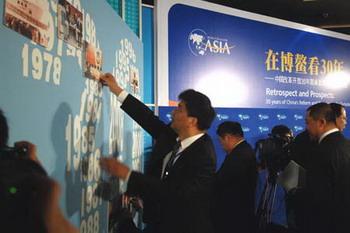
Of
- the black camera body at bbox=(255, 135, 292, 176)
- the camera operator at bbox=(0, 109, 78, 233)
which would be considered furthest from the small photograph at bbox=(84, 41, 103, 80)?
the black camera body at bbox=(255, 135, 292, 176)

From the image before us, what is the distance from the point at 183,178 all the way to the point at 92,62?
0.63 m

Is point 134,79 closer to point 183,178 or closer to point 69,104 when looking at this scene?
point 183,178

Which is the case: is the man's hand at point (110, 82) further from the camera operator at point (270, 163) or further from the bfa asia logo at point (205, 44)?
the bfa asia logo at point (205, 44)

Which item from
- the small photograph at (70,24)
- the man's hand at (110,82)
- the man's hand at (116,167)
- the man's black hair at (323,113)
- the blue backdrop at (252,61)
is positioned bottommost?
the man's hand at (116,167)

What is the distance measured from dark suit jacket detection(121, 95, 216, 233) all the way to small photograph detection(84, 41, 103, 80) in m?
0.46

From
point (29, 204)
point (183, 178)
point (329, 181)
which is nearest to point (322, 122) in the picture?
point (329, 181)

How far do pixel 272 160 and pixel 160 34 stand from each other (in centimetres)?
162

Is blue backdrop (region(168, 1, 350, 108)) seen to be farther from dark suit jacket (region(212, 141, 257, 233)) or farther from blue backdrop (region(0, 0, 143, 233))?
blue backdrop (region(0, 0, 143, 233))

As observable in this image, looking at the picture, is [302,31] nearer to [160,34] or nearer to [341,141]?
[160,34]

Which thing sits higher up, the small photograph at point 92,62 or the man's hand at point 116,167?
the small photograph at point 92,62

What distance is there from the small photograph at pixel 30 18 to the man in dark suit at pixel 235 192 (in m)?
1.89

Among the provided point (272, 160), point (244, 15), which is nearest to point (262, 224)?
point (272, 160)

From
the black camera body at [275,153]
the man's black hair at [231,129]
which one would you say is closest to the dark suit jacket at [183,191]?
the man's black hair at [231,129]

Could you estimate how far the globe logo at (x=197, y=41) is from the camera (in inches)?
154
